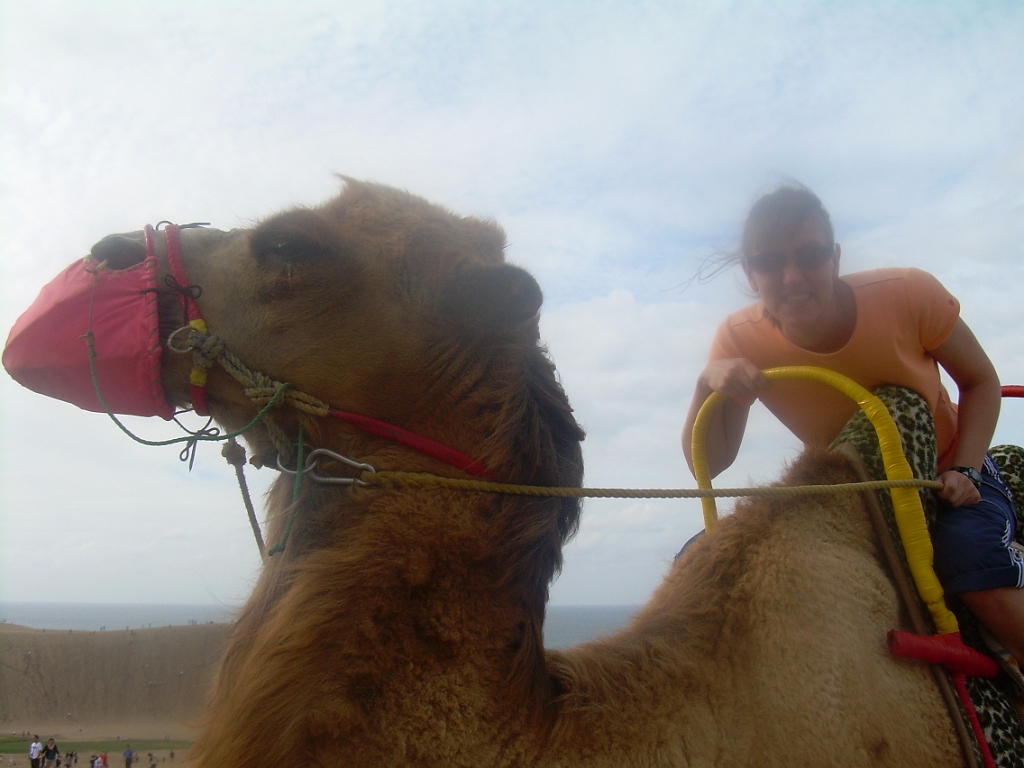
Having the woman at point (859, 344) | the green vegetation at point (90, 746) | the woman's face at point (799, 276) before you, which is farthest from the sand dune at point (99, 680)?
the woman's face at point (799, 276)

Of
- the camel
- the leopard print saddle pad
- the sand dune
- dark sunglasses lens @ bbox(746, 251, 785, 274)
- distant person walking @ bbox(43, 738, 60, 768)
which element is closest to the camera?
the camel

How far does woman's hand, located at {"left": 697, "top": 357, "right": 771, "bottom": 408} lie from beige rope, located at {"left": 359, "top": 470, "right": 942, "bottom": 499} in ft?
1.35

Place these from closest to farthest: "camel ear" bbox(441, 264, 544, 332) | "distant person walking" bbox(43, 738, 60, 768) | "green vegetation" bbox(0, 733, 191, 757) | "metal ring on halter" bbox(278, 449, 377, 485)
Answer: "metal ring on halter" bbox(278, 449, 377, 485) → "camel ear" bbox(441, 264, 544, 332) → "distant person walking" bbox(43, 738, 60, 768) → "green vegetation" bbox(0, 733, 191, 757)

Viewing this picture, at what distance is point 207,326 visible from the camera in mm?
2299

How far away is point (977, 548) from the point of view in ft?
7.22

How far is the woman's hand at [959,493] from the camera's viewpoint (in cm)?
237

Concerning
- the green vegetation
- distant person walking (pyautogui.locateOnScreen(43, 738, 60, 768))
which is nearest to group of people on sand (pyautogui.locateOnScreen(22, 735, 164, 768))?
distant person walking (pyautogui.locateOnScreen(43, 738, 60, 768))

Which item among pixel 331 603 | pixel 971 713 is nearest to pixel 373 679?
pixel 331 603

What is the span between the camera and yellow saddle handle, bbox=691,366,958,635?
2.12m

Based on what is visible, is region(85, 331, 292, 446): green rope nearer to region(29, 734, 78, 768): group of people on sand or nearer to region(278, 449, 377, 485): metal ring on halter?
region(278, 449, 377, 485): metal ring on halter

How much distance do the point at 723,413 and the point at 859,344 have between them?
24.2 inches

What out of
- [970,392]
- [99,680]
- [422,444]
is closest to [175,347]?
[422,444]

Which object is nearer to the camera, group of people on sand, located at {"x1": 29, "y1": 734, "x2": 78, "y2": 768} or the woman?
the woman

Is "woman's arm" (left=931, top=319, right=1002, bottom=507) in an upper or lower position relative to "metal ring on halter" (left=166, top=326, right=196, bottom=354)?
lower
